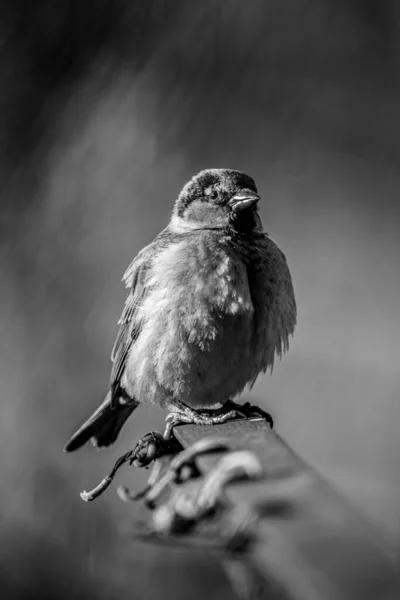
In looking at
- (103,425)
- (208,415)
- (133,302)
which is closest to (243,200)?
(133,302)

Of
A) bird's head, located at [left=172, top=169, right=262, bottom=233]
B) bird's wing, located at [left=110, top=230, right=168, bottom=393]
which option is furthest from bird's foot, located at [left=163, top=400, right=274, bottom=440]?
bird's head, located at [left=172, top=169, right=262, bottom=233]

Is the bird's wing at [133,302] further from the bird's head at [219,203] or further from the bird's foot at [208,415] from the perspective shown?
the bird's foot at [208,415]

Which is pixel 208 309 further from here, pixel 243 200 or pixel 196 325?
pixel 243 200

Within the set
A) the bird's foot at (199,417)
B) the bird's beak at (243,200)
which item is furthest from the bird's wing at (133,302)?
the bird's foot at (199,417)

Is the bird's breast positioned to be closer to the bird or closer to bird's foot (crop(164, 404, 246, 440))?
the bird

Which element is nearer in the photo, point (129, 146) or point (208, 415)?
point (208, 415)

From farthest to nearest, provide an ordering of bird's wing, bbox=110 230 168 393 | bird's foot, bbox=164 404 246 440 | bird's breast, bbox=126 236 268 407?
bird's wing, bbox=110 230 168 393 → bird's breast, bbox=126 236 268 407 → bird's foot, bbox=164 404 246 440

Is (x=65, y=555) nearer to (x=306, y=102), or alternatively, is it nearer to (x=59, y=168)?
(x=59, y=168)
